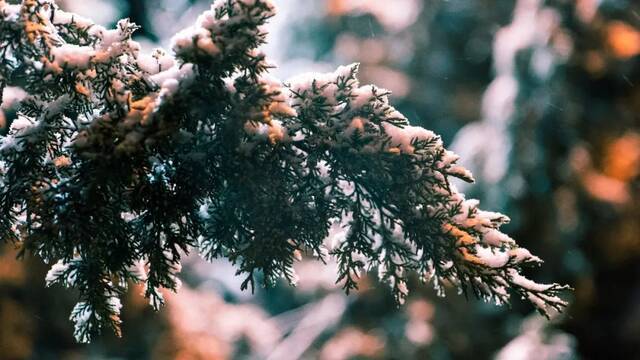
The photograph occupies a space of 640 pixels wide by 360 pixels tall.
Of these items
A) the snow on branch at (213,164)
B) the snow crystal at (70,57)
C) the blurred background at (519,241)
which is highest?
the blurred background at (519,241)

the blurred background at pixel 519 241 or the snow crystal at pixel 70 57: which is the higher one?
the blurred background at pixel 519 241

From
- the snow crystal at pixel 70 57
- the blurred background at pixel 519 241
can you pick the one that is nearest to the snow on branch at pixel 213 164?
the snow crystal at pixel 70 57

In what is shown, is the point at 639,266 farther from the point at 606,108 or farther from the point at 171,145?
the point at 171,145

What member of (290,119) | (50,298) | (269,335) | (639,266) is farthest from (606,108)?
(50,298)

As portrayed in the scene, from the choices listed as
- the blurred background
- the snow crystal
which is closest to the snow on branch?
the snow crystal

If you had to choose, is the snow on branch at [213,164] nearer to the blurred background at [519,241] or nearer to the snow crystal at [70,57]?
the snow crystal at [70,57]

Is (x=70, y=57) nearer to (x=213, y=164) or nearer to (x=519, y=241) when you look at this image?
(x=213, y=164)

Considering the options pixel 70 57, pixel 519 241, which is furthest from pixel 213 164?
pixel 519 241

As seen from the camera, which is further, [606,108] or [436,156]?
[606,108]
